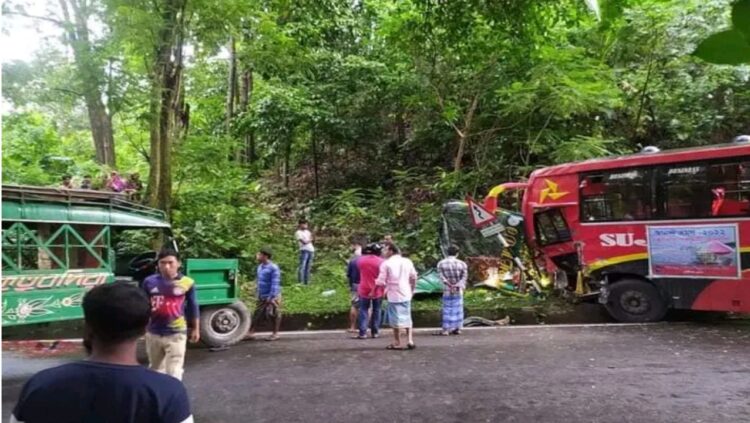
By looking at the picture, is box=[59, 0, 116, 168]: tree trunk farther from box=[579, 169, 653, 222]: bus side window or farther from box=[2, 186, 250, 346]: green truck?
box=[579, 169, 653, 222]: bus side window

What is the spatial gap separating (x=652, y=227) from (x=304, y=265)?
22.4ft

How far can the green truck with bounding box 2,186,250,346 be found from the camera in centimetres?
691

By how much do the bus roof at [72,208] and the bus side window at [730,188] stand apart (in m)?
8.08

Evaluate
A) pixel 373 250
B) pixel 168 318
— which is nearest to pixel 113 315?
pixel 168 318

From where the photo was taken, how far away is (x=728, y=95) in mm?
15305

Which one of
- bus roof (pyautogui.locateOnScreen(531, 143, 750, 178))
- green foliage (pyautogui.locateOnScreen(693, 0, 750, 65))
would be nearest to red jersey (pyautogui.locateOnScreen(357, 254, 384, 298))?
bus roof (pyautogui.locateOnScreen(531, 143, 750, 178))

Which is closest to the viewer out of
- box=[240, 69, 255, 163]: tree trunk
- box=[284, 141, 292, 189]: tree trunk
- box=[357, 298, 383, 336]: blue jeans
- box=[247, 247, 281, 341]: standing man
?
box=[247, 247, 281, 341]: standing man

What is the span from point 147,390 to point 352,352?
6.51 m

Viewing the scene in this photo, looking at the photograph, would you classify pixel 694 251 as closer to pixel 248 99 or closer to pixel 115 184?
pixel 115 184

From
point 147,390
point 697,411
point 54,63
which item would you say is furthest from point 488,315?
point 147,390

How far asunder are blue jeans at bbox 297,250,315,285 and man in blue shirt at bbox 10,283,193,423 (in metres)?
11.3

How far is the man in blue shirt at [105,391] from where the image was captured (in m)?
1.78

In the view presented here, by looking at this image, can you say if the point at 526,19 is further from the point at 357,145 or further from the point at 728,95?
the point at 357,145

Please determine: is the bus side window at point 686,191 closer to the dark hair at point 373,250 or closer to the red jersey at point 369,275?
the dark hair at point 373,250
